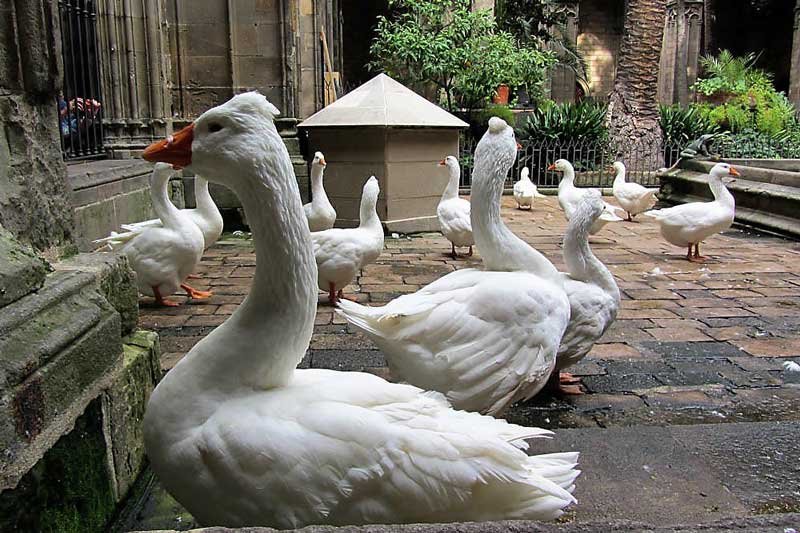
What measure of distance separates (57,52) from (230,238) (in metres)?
6.54

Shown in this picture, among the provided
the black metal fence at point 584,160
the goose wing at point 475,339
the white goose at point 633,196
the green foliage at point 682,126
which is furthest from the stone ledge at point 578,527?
the green foliage at point 682,126

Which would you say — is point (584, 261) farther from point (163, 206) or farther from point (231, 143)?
point (163, 206)

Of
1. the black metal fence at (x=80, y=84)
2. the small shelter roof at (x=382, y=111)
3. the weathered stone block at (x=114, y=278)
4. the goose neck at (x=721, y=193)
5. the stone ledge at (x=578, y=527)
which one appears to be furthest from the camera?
the small shelter roof at (x=382, y=111)

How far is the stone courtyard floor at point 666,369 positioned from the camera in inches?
97.7

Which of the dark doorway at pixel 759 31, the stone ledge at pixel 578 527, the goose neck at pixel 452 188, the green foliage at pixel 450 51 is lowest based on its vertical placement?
the stone ledge at pixel 578 527

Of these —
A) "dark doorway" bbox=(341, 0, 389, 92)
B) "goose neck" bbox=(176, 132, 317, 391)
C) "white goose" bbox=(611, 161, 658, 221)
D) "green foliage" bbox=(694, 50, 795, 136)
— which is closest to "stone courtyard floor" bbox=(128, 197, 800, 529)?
"goose neck" bbox=(176, 132, 317, 391)

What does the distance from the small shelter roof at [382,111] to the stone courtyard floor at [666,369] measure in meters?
1.93

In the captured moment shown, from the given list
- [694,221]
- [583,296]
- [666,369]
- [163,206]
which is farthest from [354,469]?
[694,221]

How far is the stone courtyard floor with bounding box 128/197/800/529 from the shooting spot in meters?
2.48

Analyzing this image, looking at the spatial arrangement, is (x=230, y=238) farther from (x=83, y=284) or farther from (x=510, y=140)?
(x=83, y=284)

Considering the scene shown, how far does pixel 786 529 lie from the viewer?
120 cm

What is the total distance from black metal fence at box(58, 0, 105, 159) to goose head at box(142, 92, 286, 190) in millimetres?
4622

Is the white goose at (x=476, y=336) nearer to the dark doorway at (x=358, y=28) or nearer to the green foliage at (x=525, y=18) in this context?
the green foliage at (x=525, y=18)

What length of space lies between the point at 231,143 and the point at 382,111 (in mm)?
7122
